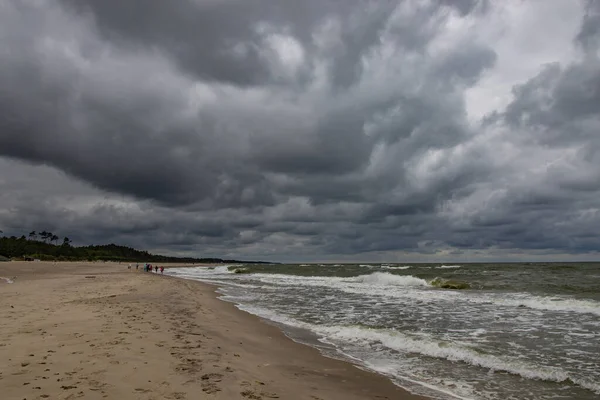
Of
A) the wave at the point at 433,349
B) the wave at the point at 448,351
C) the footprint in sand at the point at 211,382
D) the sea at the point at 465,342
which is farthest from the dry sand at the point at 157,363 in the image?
the wave at the point at 448,351

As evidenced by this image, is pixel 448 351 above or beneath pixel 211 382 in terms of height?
beneath

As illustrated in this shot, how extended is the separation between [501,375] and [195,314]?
11.6m

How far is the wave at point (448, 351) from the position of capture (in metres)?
8.80

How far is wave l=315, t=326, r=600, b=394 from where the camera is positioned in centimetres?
880

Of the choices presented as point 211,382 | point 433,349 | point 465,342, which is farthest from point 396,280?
point 211,382

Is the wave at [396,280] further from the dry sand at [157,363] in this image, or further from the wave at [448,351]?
the dry sand at [157,363]

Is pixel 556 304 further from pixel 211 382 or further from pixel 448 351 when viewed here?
pixel 211 382

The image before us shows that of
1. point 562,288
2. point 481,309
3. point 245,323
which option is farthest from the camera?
point 562,288

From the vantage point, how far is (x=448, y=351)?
10.9m

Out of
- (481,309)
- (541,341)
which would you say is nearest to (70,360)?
(541,341)

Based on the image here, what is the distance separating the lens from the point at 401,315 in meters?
17.8

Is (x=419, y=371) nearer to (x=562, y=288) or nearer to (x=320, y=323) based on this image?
(x=320, y=323)

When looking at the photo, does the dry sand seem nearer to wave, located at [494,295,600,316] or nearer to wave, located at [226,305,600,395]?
wave, located at [226,305,600,395]

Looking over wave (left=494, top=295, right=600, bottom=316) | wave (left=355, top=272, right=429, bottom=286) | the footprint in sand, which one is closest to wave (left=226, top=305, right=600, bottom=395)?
the footprint in sand
